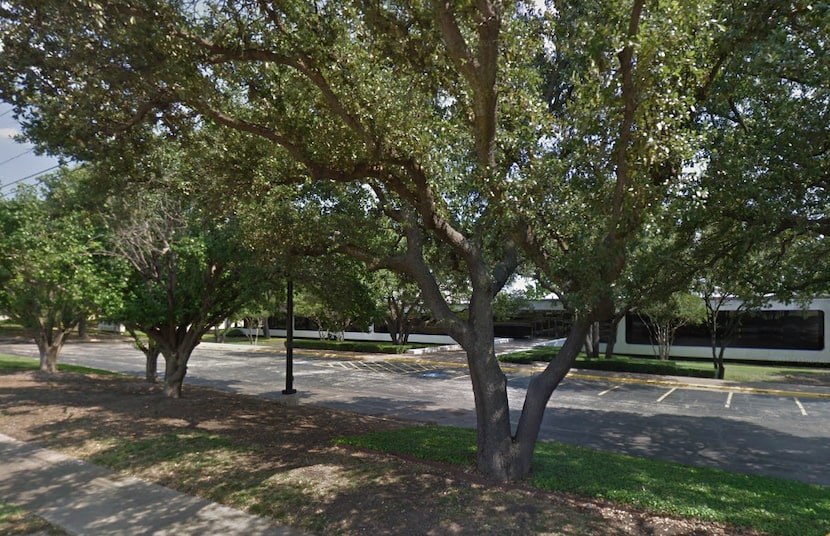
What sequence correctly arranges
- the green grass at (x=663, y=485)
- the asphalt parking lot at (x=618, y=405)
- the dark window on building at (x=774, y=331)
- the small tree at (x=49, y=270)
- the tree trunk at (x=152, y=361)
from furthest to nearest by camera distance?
the dark window on building at (x=774, y=331), the tree trunk at (x=152, y=361), the small tree at (x=49, y=270), the asphalt parking lot at (x=618, y=405), the green grass at (x=663, y=485)

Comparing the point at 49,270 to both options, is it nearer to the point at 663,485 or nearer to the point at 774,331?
the point at 663,485

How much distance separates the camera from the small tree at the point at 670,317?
21422 millimetres

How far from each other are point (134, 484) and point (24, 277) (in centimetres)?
1072

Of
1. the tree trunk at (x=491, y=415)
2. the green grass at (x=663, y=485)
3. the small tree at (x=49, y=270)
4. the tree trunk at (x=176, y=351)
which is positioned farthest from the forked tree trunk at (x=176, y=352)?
the tree trunk at (x=491, y=415)

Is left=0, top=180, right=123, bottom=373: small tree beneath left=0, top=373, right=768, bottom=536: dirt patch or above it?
above

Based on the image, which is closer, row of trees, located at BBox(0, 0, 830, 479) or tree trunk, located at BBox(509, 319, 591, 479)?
row of trees, located at BBox(0, 0, 830, 479)

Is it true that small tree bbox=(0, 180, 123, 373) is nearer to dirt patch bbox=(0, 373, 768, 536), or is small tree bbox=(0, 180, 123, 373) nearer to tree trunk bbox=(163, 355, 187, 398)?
tree trunk bbox=(163, 355, 187, 398)

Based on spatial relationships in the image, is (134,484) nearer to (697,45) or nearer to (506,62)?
(506,62)

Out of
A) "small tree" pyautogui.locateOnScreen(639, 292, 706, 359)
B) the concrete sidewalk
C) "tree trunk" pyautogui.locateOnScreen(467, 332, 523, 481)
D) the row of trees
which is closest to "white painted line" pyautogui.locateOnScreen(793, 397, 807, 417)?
"small tree" pyautogui.locateOnScreen(639, 292, 706, 359)

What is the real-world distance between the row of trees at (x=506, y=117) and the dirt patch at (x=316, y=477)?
3.86 ft

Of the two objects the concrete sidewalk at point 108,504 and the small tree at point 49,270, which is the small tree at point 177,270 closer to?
the small tree at point 49,270

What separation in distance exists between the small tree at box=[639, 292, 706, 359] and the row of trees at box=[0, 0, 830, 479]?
38.0 feet

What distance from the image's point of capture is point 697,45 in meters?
5.34

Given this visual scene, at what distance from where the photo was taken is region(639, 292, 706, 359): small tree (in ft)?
70.3
